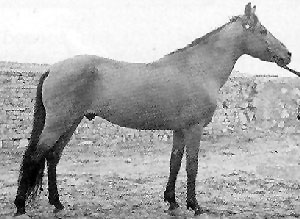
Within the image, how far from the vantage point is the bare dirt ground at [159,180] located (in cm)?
551

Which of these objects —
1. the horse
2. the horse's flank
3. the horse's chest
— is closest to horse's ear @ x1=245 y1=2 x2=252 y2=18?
the horse

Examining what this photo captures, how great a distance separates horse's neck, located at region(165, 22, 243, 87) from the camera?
524cm

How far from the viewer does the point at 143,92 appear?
4.95 meters

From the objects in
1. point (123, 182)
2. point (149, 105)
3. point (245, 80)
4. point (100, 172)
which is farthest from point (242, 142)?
point (149, 105)

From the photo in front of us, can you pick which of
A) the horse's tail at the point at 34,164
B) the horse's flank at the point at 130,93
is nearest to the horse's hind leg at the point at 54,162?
the horse's tail at the point at 34,164

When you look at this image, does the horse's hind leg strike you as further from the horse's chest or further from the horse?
the horse's chest

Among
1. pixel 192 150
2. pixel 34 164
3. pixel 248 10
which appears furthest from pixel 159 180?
pixel 248 10

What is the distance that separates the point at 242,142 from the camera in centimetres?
1447

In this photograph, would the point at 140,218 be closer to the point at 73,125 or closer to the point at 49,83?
the point at 73,125

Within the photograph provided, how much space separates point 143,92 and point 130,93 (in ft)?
0.48

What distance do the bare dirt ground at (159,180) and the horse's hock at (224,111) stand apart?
37cm

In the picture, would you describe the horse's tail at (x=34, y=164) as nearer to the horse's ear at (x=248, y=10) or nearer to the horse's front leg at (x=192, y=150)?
the horse's front leg at (x=192, y=150)

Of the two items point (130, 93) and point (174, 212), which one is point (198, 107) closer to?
point (130, 93)

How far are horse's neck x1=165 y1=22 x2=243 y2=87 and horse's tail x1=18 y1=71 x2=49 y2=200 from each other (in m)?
1.72
